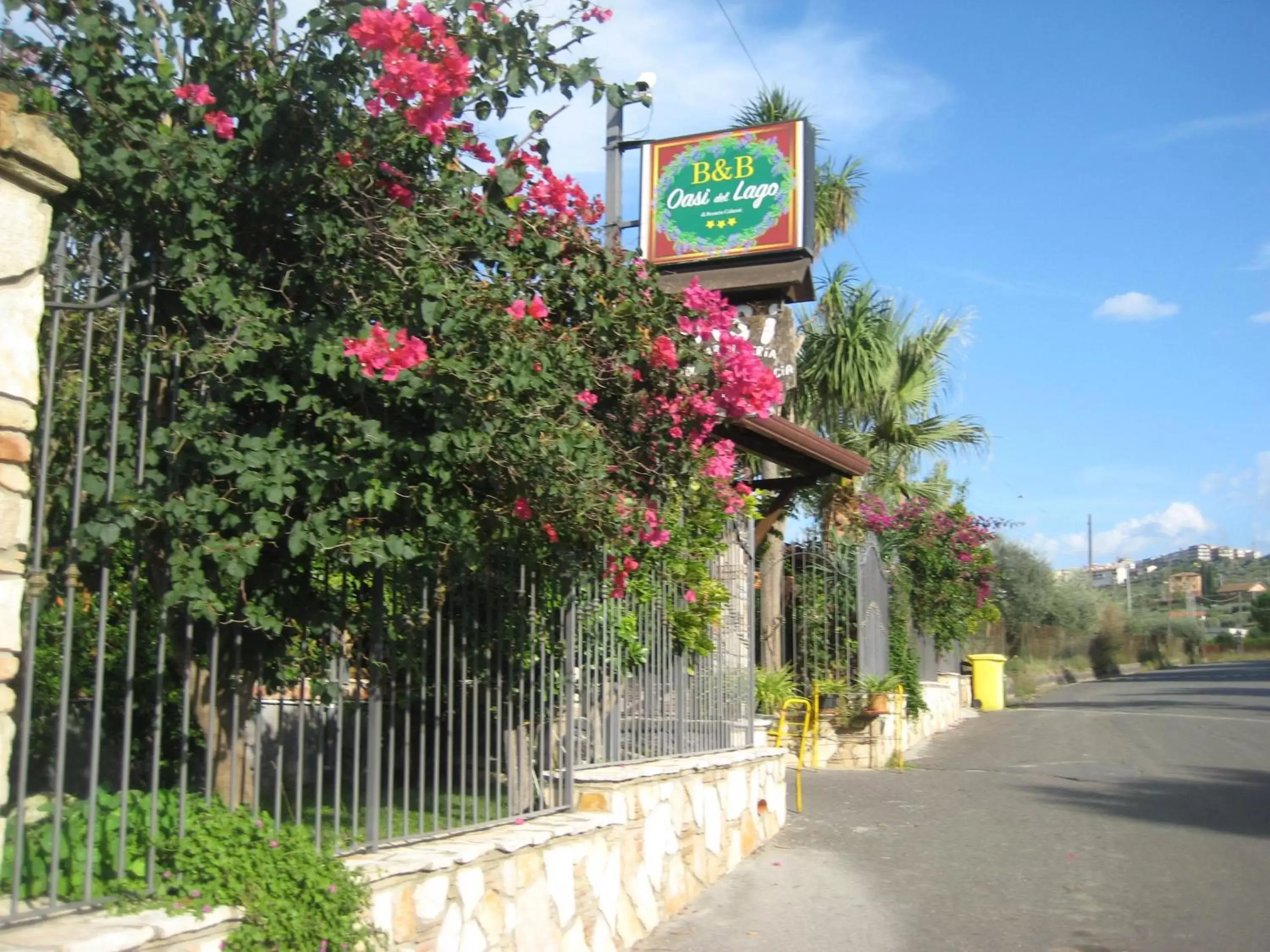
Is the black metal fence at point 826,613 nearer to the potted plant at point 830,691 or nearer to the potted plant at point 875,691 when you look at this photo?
the potted plant at point 830,691

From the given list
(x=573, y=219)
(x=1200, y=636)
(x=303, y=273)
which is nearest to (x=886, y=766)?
(x=573, y=219)

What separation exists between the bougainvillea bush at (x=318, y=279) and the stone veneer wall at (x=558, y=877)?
1.00m

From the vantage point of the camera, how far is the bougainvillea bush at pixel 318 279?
160 inches

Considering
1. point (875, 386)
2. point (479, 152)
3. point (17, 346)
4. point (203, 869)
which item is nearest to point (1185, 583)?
point (875, 386)

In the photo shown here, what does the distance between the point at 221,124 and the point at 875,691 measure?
11.3 metres

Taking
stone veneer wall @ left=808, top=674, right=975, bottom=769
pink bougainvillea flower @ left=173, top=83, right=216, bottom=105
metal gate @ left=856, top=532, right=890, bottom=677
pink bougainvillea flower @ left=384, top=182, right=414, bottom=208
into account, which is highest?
pink bougainvillea flower @ left=173, top=83, right=216, bottom=105

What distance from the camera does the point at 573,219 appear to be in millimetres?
5289

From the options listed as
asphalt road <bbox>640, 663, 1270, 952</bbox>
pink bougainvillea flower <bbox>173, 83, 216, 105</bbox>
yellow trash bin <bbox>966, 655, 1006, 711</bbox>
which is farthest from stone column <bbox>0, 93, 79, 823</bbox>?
yellow trash bin <bbox>966, 655, 1006, 711</bbox>

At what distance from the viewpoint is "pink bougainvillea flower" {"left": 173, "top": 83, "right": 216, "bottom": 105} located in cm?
423

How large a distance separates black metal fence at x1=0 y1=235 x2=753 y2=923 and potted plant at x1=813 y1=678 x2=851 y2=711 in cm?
775

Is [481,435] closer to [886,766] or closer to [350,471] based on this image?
[350,471]

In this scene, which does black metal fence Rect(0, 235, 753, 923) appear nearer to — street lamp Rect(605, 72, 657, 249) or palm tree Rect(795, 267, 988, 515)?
street lamp Rect(605, 72, 657, 249)

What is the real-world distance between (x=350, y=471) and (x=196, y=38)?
1764 mm

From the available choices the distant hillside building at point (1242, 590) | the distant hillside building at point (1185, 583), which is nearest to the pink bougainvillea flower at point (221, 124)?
the distant hillside building at point (1185, 583)
